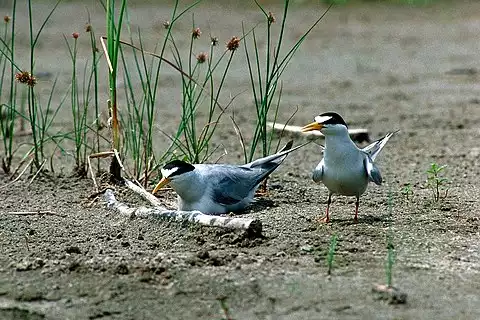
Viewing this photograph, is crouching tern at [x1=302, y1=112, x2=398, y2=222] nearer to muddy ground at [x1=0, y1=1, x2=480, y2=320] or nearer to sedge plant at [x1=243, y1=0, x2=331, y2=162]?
muddy ground at [x1=0, y1=1, x2=480, y2=320]

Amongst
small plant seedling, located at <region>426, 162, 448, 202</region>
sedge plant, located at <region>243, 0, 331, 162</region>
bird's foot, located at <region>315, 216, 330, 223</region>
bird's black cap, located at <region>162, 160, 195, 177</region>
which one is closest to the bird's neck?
bird's foot, located at <region>315, 216, 330, 223</region>

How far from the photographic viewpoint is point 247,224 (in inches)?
156

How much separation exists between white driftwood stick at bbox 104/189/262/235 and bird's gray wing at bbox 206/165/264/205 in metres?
0.28

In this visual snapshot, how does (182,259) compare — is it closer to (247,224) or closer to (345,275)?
(247,224)

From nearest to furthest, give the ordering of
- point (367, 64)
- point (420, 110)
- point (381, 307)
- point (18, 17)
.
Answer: point (381, 307)
point (420, 110)
point (367, 64)
point (18, 17)

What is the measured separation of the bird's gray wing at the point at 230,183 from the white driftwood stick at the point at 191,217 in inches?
11.0

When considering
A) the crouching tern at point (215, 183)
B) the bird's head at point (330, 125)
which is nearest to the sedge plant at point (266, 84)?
the crouching tern at point (215, 183)

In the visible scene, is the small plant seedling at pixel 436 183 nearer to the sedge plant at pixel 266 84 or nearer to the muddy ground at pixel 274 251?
the muddy ground at pixel 274 251

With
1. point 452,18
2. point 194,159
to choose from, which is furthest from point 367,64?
point 194,159

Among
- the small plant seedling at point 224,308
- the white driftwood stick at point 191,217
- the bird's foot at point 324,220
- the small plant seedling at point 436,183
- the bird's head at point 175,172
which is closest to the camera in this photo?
the small plant seedling at point 224,308

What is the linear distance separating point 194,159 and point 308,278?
1.60 meters

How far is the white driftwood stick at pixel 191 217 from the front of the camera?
13.1ft

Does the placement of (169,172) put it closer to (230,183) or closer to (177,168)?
(177,168)

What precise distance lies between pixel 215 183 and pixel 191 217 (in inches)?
16.9
